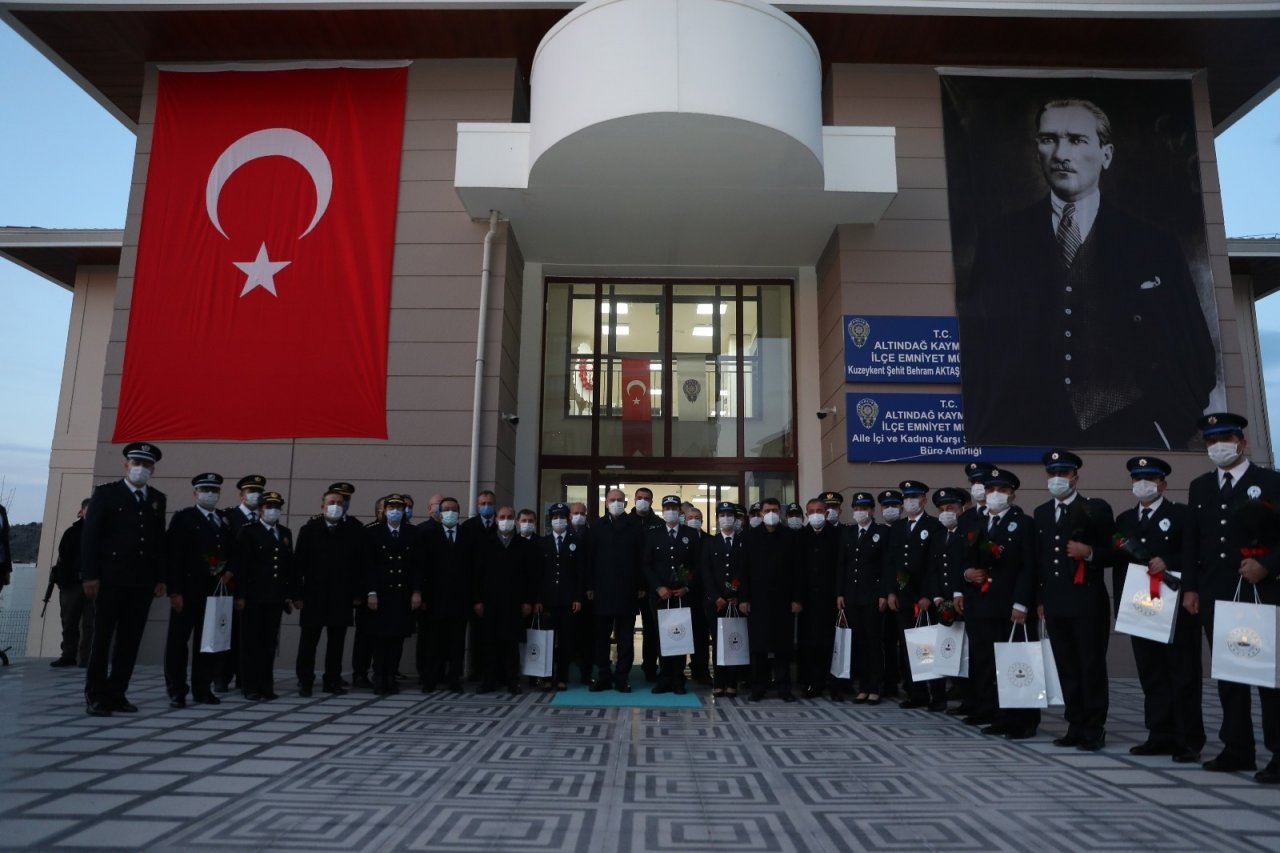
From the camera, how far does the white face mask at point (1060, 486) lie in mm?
4762

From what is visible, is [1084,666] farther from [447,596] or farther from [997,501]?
[447,596]

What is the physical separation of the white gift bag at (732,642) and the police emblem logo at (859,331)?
3.35 metres

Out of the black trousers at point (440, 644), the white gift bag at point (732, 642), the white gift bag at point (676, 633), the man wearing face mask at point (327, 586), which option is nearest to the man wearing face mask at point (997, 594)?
the white gift bag at point (732, 642)

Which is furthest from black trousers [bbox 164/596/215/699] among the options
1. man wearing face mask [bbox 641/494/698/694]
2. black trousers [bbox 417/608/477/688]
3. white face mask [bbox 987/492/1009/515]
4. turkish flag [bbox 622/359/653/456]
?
white face mask [bbox 987/492/1009/515]

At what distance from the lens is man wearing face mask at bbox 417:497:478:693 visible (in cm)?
652

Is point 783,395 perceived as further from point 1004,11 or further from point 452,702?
point 452,702

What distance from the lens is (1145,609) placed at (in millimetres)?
4395

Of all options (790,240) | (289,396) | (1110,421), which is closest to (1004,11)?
(790,240)

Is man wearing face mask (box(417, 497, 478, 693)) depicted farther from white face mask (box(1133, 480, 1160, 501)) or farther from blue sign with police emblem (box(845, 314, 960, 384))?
white face mask (box(1133, 480, 1160, 501))

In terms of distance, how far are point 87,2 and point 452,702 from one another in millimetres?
7825

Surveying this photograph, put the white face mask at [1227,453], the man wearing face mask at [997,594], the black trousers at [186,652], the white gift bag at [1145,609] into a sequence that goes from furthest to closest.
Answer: the black trousers at [186,652] < the man wearing face mask at [997,594] < the white gift bag at [1145,609] < the white face mask at [1227,453]

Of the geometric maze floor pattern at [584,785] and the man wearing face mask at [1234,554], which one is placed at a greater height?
the man wearing face mask at [1234,554]

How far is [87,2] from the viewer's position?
812cm

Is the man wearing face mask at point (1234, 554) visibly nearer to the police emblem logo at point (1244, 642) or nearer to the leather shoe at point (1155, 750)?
the police emblem logo at point (1244, 642)
